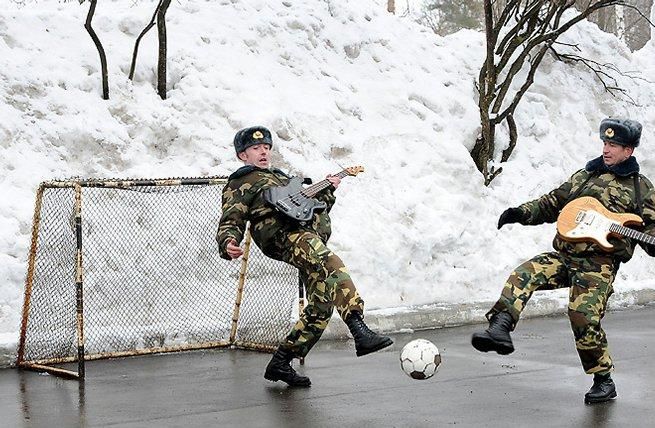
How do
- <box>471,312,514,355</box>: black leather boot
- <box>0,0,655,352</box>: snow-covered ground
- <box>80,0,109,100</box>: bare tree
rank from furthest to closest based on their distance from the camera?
<box>80,0,109,100</box>: bare tree, <box>0,0,655,352</box>: snow-covered ground, <box>471,312,514,355</box>: black leather boot

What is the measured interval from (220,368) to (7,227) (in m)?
2.79

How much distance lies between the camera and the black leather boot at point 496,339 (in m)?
7.79

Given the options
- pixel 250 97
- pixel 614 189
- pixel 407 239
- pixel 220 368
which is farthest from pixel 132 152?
pixel 614 189

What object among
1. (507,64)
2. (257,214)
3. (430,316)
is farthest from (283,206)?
(507,64)

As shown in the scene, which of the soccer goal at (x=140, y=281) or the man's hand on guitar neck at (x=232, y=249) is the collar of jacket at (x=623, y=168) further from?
the soccer goal at (x=140, y=281)

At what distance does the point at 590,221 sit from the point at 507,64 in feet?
34.8

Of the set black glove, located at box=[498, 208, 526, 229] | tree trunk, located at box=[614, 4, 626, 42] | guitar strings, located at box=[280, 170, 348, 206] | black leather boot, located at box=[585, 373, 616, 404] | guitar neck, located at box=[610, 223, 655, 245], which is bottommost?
tree trunk, located at box=[614, 4, 626, 42]

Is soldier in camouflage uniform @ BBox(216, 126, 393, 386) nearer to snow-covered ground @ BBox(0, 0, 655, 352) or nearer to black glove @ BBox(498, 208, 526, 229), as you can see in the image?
black glove @ BBox(498, 208, 526, 229)

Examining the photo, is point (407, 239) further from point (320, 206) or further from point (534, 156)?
point (320, 206)

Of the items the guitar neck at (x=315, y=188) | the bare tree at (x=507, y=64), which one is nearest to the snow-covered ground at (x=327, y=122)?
the bare tree at (x=507, y=64)

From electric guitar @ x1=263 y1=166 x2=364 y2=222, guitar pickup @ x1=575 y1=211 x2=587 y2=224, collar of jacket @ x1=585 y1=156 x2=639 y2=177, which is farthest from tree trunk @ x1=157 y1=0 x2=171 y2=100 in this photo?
guitar pickup @ x1=575 y1=211 x2=587 y2=224

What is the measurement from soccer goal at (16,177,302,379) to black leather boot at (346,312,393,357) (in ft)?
7.88

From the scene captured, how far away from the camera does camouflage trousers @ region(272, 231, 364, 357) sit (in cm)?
834

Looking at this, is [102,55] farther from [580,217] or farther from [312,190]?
[580,217]
